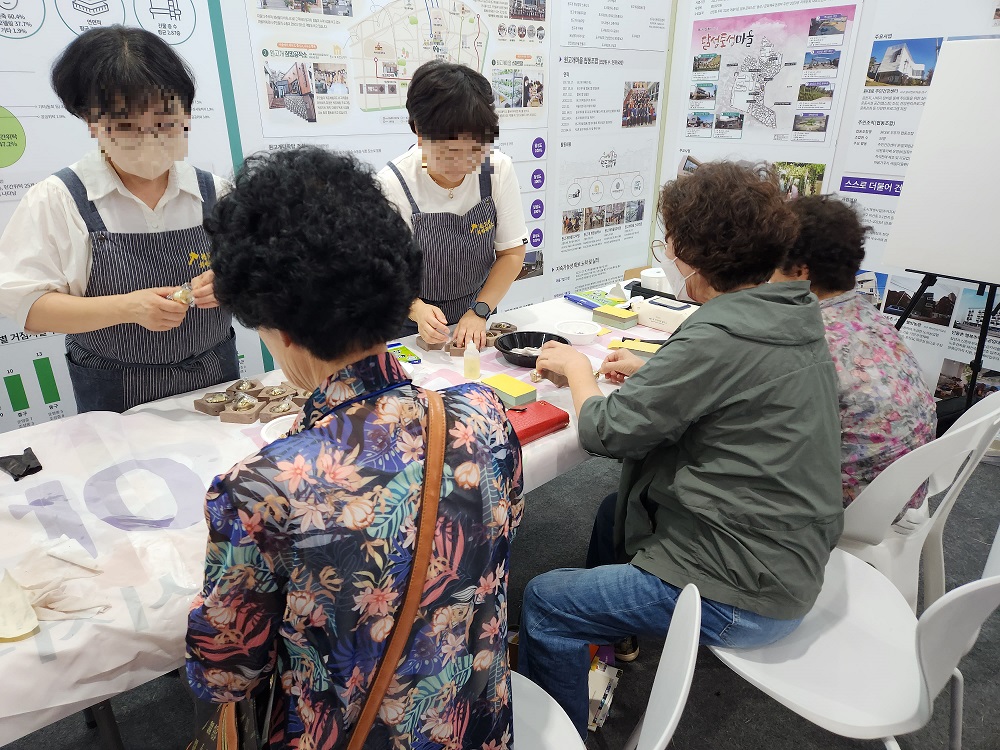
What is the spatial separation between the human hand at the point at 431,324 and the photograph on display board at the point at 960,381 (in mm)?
2864

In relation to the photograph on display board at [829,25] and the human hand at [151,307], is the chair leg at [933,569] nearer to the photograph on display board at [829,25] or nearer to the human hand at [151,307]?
the human hand at [151,307]

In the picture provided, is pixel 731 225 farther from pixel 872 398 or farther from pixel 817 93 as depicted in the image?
pixel 817 93

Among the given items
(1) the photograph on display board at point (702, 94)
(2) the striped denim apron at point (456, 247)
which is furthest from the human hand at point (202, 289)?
(1) the photograph on display board at point (702, 94)

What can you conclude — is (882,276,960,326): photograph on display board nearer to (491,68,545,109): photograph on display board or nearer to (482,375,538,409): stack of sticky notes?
(491,68,545,109): photograph on display board

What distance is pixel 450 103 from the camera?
1.77 meters

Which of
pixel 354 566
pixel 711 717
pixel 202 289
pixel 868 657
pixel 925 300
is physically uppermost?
pixel 202 289

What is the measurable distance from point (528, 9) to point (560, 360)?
2.72 meters

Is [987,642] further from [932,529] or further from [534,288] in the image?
[534,288]

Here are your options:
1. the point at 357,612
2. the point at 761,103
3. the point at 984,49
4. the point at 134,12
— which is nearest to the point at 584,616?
the point at 357,612

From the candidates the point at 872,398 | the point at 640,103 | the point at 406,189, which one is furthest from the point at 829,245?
the point at 640,103

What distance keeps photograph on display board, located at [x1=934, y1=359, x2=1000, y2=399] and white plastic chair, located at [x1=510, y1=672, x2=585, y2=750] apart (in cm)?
311

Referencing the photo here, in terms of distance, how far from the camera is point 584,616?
140 centimetres

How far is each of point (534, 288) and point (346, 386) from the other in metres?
3.46

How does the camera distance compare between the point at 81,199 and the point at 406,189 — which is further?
the point at 406,189
